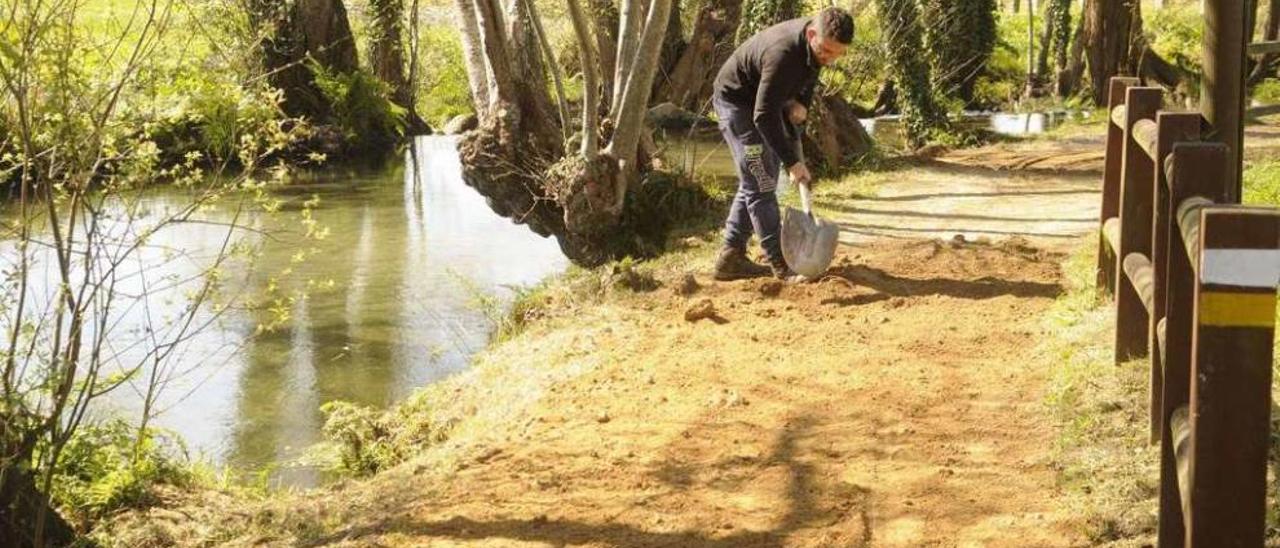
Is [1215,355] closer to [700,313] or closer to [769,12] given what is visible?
[700,313]

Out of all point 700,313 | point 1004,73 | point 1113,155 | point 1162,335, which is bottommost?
point 700,313

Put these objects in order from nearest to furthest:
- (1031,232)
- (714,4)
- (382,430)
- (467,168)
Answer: (382,430)
(1031,232)
(467,168)
(714,4)

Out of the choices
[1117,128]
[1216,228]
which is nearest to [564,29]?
[1117,128]

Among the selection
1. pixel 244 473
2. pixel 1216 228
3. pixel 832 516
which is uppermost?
pixel 1216 228

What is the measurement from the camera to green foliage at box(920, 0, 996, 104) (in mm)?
19297

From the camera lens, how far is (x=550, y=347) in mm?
8602

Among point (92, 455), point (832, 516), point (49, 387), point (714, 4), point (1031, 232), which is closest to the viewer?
point (832, 516)

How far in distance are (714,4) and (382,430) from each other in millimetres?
17127

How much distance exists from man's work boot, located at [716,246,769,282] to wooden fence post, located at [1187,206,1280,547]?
226 inches

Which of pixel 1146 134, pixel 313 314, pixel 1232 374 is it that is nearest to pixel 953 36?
pixel 313 314

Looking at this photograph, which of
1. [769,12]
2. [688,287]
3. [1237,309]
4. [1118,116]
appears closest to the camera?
[1237,309]

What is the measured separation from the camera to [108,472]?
24.9ft

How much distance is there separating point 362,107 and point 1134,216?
21294mm

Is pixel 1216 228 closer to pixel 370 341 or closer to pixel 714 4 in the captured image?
pixel 370 341
